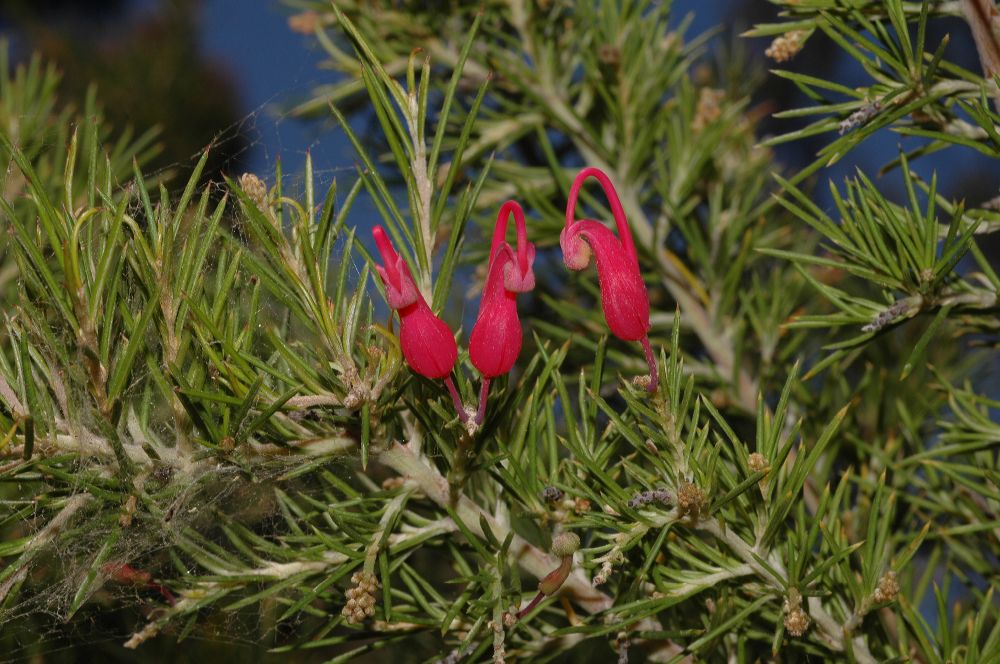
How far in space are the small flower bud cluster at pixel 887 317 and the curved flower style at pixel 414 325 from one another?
11.0 inches

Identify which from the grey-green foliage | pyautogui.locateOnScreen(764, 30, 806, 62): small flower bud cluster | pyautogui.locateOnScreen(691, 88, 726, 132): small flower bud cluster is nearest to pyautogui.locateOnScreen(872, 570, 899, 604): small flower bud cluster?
the grey-green foliage

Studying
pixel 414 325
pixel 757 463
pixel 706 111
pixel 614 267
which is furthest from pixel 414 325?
pixel 706 111

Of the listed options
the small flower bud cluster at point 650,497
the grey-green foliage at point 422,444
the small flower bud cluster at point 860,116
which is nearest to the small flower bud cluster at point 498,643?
the grey-green foliage at point 422,444

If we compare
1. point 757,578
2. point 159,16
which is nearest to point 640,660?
point 757,578

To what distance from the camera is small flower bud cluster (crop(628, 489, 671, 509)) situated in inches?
19.8

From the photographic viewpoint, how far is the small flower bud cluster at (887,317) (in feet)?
1.87

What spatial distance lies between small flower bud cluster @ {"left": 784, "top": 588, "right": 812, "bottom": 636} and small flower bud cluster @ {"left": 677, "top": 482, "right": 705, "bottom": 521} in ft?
0.26

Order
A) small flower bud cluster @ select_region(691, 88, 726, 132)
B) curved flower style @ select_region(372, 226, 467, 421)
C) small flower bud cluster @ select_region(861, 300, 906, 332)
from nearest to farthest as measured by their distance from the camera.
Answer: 1. curved flower style @ select_region(372, 226, 467, 421)
2. small flower bud cluster @ select_region(861, 300, 906, 332)
3. small flower bud cluster @ select_region(691, 88, 726, 132)

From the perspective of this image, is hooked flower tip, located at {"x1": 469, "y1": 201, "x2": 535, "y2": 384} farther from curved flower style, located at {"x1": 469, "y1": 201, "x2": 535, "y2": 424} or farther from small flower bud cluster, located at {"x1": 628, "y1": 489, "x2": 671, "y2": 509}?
small flower bud cluster, located at {"x1": 628, "y1": 489, "x2": 671, "y2": 509}

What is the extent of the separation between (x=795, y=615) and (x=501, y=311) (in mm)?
249

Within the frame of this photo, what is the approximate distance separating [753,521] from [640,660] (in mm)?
234

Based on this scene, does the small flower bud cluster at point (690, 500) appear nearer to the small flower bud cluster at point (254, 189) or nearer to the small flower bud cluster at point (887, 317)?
the small flower bud cluster at point (887, 317)

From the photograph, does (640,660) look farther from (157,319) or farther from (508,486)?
(157,319)

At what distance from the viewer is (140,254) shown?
1.65 ft
